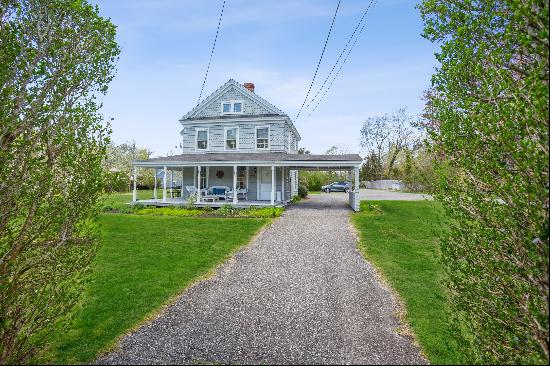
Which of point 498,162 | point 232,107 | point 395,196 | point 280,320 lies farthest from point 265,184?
point 498,162

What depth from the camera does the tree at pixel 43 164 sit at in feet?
15.4

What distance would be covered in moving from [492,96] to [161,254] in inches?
423

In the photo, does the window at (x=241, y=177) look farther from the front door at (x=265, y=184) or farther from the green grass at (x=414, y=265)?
the green grass at (x=414, y=265)

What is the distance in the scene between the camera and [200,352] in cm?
533

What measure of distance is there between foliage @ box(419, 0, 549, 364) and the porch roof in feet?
53.5

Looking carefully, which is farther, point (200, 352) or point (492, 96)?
point (200, 352)

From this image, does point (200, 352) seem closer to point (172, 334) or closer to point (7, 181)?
point (172, 334)

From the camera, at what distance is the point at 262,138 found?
25328 mm

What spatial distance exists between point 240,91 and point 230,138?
12.1ft

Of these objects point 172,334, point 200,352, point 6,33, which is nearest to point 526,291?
point 200,352

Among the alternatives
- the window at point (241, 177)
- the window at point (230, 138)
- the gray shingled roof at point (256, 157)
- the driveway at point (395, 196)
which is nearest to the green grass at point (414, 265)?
the gray shingled roof at point (256, 157)

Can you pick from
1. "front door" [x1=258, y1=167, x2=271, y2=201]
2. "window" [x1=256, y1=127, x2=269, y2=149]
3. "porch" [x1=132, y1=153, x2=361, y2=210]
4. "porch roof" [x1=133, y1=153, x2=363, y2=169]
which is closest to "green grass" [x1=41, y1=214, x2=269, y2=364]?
"porch" [x1=132, y1=153, x2=361, y2=210]

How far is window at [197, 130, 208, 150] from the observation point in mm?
26203

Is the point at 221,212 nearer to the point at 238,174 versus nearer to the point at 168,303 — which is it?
the point at 238,174
